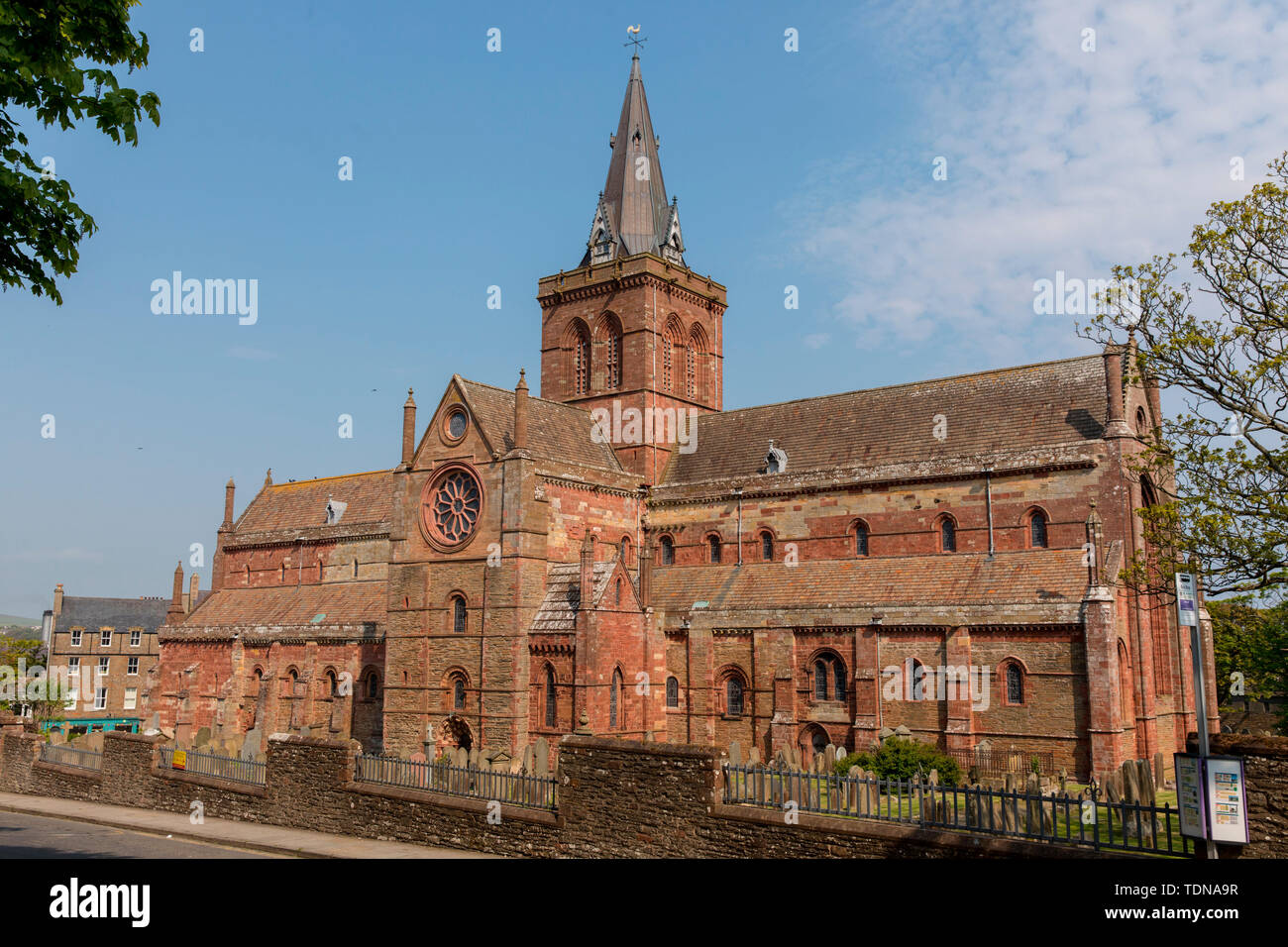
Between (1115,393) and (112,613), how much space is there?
2755 inches

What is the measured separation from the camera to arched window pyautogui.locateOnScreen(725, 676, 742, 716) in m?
35.3

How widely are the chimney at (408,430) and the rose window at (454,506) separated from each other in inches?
80.2

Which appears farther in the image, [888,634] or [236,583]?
[236,583]

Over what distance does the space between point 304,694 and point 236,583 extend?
1306 cm

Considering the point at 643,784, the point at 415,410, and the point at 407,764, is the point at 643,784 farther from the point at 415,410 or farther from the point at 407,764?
the point at 415,410

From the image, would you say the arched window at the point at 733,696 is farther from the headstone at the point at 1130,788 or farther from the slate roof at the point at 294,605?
the headstone at the point at 1130,788

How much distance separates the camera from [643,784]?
1862 cm

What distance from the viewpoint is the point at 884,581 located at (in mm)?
34125

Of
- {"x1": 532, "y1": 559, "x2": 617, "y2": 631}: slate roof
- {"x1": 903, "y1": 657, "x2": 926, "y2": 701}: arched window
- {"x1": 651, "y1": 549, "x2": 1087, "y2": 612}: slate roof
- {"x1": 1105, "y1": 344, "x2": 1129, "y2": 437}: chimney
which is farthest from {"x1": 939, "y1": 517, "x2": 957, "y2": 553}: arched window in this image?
{"x1": 532, "y1": 559, "x2": 617, "y2": 631}: slate roof

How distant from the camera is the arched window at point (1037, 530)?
32.4 meters

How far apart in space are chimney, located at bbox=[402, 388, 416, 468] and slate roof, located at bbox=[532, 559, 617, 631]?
298 inches
